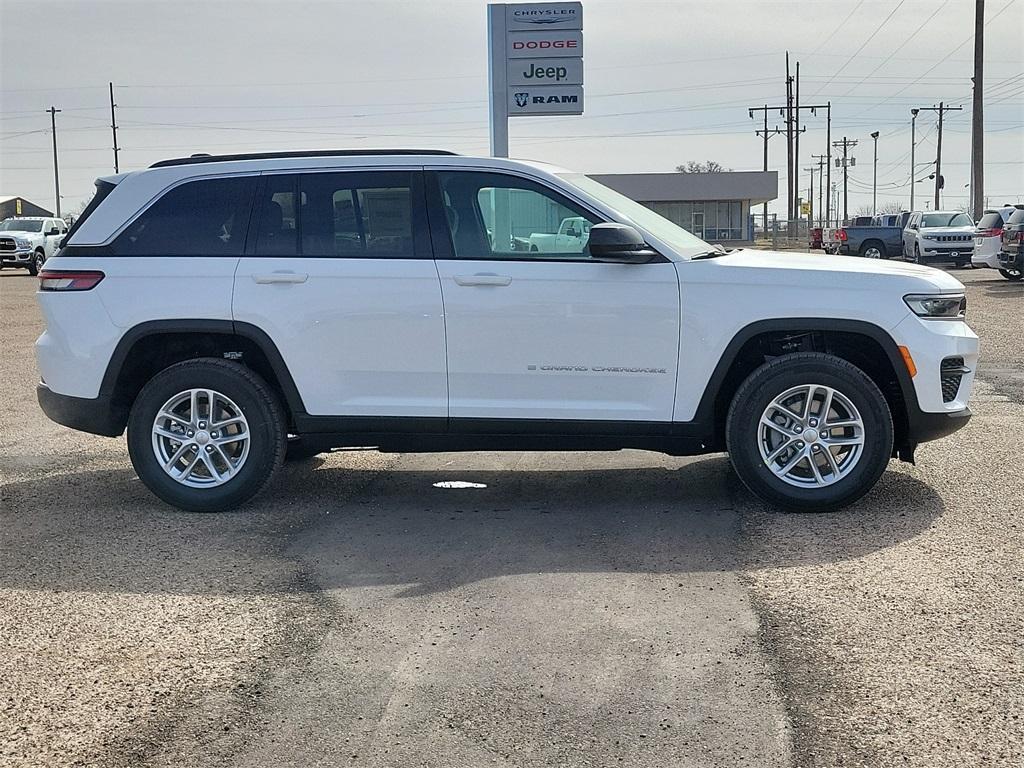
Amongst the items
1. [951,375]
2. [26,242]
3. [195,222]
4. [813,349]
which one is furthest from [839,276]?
[26,242]

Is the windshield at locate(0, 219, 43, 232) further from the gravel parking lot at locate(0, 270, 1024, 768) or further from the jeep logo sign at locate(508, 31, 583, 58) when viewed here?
the gravel parking lot at locate(0, 270, 1024, 768)

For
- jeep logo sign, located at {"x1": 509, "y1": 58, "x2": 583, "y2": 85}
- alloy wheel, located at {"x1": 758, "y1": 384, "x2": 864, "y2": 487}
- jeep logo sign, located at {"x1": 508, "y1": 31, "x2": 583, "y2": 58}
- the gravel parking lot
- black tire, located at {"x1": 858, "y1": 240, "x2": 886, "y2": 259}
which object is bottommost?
the gravel parking lot

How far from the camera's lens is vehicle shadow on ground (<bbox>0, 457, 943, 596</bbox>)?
538cm

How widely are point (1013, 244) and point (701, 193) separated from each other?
42.7m

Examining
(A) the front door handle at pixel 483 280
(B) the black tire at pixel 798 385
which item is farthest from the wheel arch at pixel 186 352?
(B) the black tire at pixel 798 385

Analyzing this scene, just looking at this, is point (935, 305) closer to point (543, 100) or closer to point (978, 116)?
point (543, 100)

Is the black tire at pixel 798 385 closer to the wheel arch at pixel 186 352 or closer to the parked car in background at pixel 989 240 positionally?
the wheel arch at pixel 186 352

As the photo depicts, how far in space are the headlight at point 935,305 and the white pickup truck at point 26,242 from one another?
33291 millimetres

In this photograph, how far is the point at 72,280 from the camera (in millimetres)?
6555

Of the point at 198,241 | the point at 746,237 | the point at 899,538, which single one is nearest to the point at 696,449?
the point at 899,538

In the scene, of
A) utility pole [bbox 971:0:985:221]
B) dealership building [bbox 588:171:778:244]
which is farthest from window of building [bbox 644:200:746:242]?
utility pole [bbox 971:0:985:221]

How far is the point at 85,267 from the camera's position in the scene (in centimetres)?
654

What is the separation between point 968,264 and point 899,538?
3198 centimetres

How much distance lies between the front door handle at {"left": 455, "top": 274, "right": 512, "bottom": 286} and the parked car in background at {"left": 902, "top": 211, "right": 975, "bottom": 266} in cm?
3000
